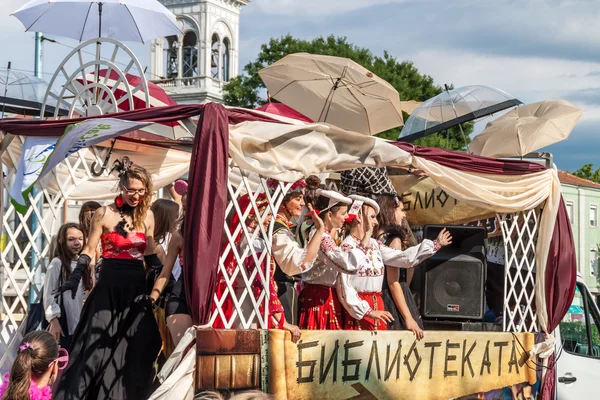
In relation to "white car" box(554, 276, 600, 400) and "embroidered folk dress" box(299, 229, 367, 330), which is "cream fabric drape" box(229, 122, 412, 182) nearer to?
"embroidered folk dress" box(299, 229, 367, 330)

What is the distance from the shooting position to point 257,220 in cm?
619

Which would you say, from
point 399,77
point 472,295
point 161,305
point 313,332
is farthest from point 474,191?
point 399,77

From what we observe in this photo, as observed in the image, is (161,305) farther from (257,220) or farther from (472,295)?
(472,295)

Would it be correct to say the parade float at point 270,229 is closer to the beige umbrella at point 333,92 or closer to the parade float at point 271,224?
the parade float at point 271,224

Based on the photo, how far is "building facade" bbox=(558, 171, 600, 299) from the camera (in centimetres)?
6022

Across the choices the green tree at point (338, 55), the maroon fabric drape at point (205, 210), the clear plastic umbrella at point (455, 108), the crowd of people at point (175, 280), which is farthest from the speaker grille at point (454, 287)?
the green tree at point (338, 55)

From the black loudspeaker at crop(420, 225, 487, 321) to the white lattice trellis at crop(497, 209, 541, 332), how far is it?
25 centimetres

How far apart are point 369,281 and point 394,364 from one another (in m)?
0.62

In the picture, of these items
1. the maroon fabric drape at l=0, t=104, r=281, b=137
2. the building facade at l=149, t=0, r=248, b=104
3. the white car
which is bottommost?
the white car

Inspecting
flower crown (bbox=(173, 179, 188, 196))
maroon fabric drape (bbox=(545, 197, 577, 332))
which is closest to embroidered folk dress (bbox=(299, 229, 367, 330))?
flower crown (bbox=(173, 179, 188, 196))

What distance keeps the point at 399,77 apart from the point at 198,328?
2913 centimetres

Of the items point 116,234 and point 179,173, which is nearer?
point 116,234

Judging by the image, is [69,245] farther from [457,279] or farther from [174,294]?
[457,279]

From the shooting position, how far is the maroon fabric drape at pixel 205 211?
5.63 m
